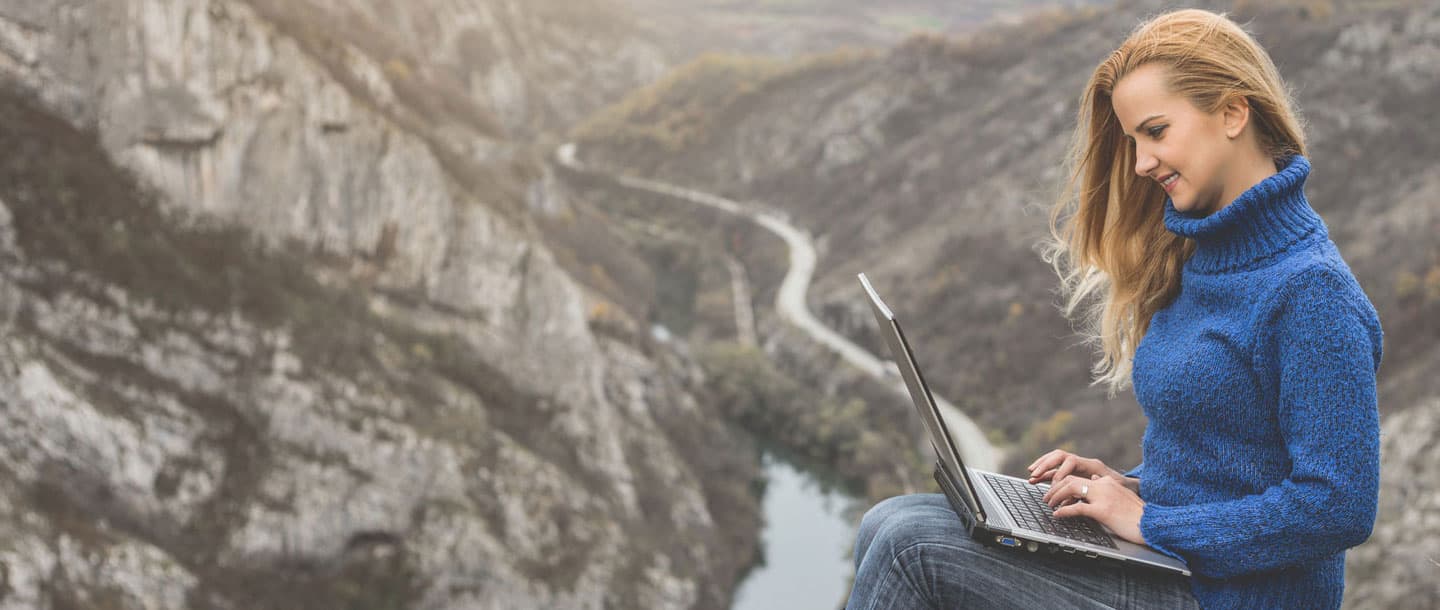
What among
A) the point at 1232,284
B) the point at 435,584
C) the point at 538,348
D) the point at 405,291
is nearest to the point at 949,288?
the point at 538,348

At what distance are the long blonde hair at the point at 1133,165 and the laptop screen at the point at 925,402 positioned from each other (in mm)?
733

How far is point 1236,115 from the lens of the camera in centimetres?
280

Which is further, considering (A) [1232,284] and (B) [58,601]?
(B) [58,601]

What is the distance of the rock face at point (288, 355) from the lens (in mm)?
19500

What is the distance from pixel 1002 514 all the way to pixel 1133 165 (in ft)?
3.70

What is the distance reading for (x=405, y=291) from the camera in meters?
27.6

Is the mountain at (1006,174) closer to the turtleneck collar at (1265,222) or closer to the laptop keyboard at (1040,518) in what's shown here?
the laptop keyboard at (1040,518)

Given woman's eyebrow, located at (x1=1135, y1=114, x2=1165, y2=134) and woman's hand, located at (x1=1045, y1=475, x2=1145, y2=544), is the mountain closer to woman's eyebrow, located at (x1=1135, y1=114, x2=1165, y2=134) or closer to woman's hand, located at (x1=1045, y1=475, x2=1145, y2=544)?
woman's hand, located at (x1=1045, y1=475, x2=1145, y2=544)

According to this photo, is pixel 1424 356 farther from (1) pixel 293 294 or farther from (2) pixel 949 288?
(1) pixel 293 294

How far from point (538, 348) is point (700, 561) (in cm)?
736

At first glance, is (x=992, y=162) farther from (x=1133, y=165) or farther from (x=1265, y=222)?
A: (x=1265, y=222)

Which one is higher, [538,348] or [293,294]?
[538,348]

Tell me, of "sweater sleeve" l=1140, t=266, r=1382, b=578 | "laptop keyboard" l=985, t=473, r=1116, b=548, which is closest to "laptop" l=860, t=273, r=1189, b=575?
"laptop keyboard" l=985, t=473, r=1116, b=548

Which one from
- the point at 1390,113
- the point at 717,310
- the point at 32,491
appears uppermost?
the point at 1390,113
